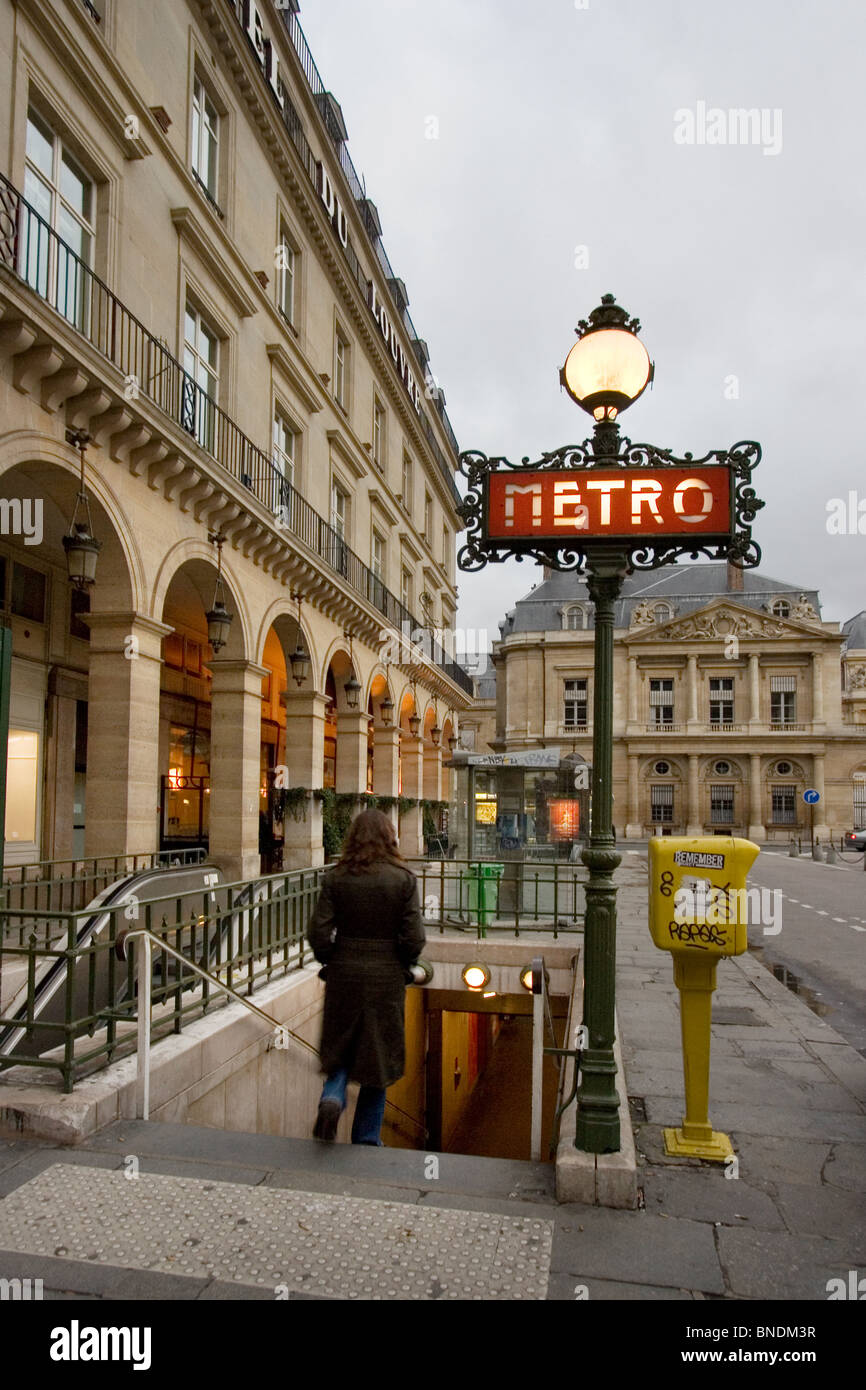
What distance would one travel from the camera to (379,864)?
4824 millimetres

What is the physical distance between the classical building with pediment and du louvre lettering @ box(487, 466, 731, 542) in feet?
173

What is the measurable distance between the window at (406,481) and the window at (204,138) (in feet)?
48.2

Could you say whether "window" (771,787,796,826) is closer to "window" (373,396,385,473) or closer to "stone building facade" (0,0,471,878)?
"stone building facade" (0,0,471,878)

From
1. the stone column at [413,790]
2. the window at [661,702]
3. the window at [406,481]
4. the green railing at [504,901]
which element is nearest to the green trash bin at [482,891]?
the green railing at [504,901]

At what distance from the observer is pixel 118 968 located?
8.01 meters

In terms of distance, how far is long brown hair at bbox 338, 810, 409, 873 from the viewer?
15.8 ft

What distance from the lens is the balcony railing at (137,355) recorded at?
9297 mm

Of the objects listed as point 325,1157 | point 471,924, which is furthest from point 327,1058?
point 471,924

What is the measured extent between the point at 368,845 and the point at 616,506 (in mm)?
2406

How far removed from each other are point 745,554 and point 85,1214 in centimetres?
469

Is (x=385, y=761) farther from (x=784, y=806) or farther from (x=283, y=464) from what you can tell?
(x=784, y=806)

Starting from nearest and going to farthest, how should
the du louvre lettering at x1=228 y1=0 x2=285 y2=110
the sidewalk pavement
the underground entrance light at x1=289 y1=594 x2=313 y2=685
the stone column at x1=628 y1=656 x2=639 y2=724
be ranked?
the sidewalk pavement
the du louvre lettering at x1=228 y1=0 x2=285 y2=110
the underground entrance light at x1=289 y1=594 x2=313 y2=685
the stone column at x1=628 y1=656 x2=639 y2=724

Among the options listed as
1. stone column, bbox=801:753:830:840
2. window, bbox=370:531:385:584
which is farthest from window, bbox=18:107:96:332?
stone column, bbox=801:753:830:840
